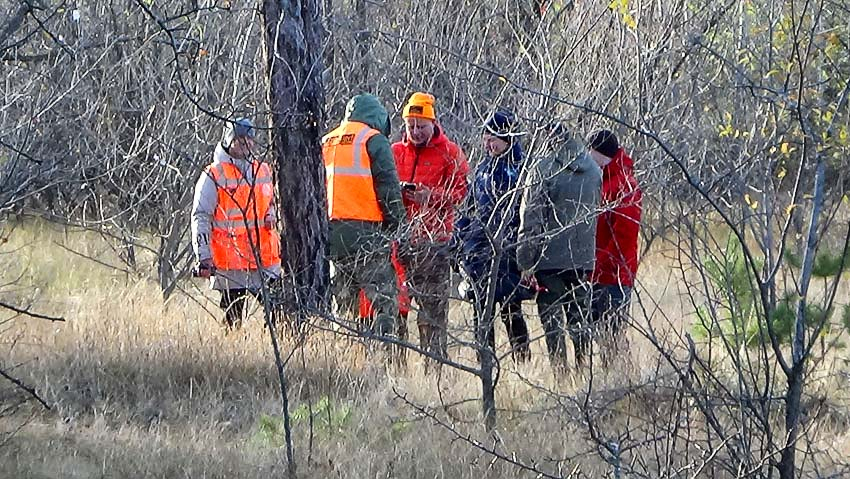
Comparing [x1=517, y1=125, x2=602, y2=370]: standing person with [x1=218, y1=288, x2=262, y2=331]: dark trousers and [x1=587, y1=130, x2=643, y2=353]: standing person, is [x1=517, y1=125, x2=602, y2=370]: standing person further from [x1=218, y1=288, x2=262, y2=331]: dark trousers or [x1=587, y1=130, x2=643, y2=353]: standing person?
[x1=218, y1=288, x2=262, y2=331]: dark trousers

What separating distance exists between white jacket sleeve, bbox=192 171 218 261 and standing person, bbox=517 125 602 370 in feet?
6.76

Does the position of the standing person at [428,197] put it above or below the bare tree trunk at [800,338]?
above

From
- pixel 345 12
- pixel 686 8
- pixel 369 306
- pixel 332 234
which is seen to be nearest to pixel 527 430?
pixel 369 306

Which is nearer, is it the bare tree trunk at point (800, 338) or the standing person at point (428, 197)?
the bare tree trunk at point (800, 338)

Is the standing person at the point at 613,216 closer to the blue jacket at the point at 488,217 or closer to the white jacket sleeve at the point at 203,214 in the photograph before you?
the blue jacket at the point at 488,217

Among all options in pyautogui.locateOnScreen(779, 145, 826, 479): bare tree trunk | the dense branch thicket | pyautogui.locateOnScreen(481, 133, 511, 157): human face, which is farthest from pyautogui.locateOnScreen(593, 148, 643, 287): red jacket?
pyautogui.locateOnScreen(779, 145, 826, 479): bare tree trunk

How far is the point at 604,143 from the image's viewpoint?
7.57m

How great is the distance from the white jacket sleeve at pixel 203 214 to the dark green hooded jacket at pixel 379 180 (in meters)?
0.86

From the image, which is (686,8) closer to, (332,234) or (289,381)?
(332,234)

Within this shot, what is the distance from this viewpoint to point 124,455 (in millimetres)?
5840


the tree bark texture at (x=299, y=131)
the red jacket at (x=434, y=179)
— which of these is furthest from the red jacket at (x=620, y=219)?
the tree bark texture at (x=299, y=131)

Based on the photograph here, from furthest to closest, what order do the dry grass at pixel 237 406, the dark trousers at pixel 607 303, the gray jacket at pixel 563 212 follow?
the dark trousers at pixel 607 303
the gray jacket at pixel 563 212
the dry grass at pixel 237 406

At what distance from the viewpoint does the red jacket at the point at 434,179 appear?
7.86 meters

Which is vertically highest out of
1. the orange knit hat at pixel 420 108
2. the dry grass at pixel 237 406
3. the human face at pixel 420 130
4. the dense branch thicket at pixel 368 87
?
the dense branch thicket at pixel 368 87
